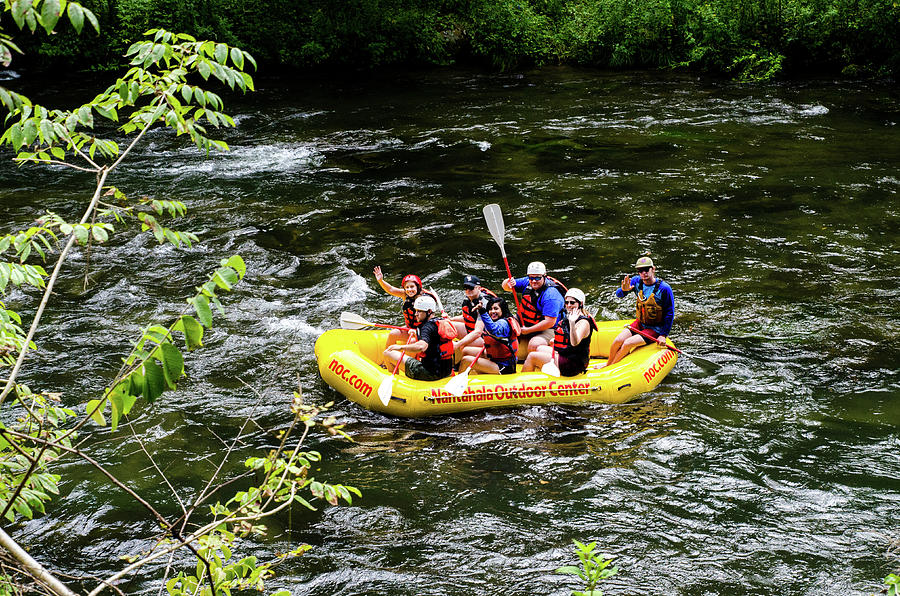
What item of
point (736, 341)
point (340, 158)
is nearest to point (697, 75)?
point (340, 158)

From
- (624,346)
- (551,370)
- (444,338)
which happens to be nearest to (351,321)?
(444,338)

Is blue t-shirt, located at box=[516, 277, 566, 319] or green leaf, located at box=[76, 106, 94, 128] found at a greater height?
green leaf, located at box=[76, 106, 94, 128]

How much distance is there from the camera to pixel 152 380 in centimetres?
228

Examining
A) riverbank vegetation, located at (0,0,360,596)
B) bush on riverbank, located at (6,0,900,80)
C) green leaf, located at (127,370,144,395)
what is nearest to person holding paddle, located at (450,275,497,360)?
riverbank vegetation, located at (0,0,360,596)

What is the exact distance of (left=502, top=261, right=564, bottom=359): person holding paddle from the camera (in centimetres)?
729

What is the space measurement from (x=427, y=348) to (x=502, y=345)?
71cm

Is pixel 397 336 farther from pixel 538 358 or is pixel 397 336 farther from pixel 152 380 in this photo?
pixel 152 380

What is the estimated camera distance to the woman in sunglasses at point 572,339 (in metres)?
6.83

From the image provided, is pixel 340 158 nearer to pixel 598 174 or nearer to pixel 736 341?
pixel 598 174

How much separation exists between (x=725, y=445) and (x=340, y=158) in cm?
913

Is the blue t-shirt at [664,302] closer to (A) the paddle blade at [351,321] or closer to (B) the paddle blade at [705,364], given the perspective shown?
(B) the paddle blade at [705,364]

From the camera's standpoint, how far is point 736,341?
782 cm

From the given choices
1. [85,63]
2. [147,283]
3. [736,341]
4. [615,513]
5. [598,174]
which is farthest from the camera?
[85,63]

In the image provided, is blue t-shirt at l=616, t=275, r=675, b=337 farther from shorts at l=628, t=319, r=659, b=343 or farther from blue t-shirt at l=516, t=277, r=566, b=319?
blue t-shirt at l=516, t=277, r=566, b=319
